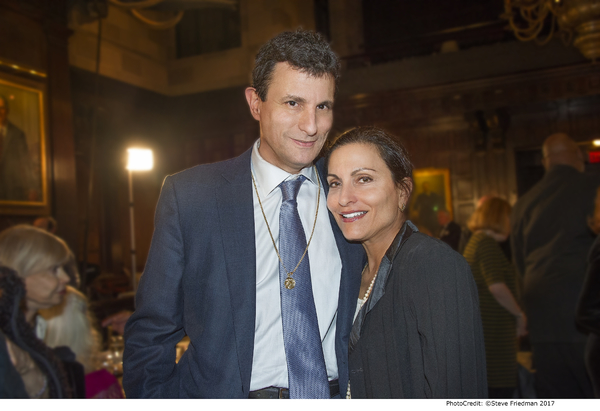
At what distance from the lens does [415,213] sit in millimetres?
7488

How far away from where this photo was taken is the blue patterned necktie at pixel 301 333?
132 centimetres

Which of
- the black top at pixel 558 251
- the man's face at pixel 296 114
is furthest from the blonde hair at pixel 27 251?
the black top at pixel 558 251

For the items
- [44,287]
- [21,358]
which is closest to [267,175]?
[21,358]

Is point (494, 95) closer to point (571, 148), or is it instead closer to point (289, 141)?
point (571, 148)

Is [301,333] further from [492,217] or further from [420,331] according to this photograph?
[492,217]

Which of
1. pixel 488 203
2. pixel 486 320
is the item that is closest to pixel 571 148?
pixel 488 203

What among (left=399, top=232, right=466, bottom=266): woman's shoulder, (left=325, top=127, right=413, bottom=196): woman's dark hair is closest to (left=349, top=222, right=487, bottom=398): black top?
→ (left=399, top=232, right=466, bottom=266): woman's shoulder

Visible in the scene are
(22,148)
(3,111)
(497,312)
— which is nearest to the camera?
(497,312)

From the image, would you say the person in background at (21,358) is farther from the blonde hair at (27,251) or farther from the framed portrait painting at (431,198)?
the framed portrait painting at (431,198)

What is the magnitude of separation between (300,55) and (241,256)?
61cm

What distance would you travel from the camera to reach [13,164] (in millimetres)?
5812

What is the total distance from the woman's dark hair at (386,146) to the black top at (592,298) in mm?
1259

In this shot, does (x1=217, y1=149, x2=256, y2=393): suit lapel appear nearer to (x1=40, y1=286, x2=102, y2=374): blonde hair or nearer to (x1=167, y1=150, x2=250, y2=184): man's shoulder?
(x1=167, y1=150, x2=250, y2=184): man's shoulder
